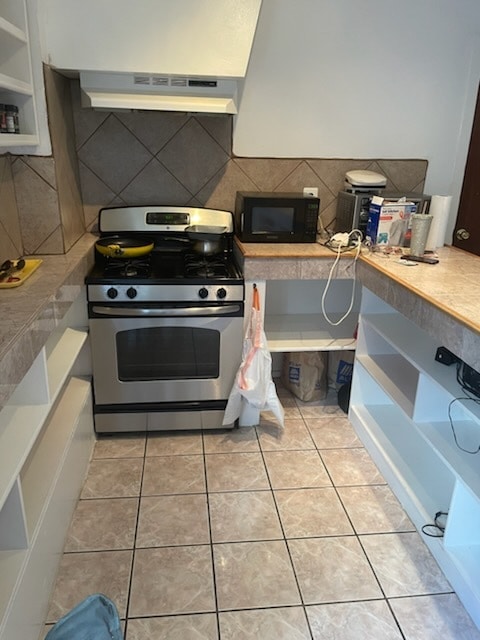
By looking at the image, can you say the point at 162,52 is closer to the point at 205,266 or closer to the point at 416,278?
the point at 205,266

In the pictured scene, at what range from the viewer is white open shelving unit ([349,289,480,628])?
1.67 m

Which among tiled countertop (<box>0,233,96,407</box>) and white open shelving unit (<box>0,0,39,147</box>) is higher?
white open shelving unit (<box>0,0,39,147</box>)

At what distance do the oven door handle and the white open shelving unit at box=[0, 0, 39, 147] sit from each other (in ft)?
2.43

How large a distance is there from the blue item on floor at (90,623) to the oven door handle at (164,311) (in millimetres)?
1116

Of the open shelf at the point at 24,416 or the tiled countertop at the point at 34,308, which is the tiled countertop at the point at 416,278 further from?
the open shelf at the point at 24,416

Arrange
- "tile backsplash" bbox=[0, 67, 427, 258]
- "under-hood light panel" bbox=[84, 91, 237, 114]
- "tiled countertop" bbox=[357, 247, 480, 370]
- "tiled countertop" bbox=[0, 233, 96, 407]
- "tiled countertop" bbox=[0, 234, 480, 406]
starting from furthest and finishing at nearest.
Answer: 1. "tile backsplash" bbox=[0, 67, 427, 258]
2. "under-hood light panel" bbox=[84, 91, 237, 114]
3. "tiled countertop" bbox=[357, 247, 480, 370]
4. "tiled countertop" bbox=[0, 234, 480, 406]
5. "tiled countertop" bbox=[0, 233, 96, 407]

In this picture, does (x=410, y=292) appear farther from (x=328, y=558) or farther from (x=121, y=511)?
(x=121, y=511)

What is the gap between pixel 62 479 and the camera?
5.80 feet

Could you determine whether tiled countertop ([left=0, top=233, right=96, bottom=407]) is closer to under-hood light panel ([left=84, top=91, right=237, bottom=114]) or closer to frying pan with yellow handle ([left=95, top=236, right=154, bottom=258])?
frying pan with yellow handle ([left=95, top=236, right=154, bottom=258])

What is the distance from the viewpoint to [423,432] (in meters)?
1.86

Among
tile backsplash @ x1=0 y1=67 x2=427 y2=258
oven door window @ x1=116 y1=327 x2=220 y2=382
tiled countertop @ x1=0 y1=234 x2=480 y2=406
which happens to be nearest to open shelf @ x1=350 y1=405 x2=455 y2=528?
tiled countertop @ x1=0 y1=234 x2=480 y2=406

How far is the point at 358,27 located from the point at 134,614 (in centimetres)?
274

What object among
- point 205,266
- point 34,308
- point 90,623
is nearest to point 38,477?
point 90,623

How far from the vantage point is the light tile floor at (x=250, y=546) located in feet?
5.06
